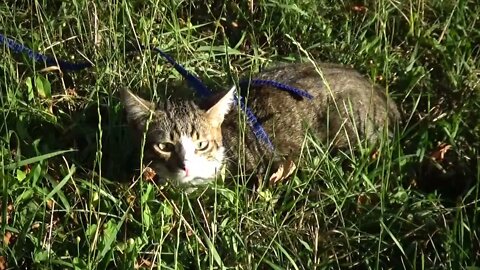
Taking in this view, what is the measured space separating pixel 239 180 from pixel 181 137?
308 millimetres

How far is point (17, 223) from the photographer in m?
3.53

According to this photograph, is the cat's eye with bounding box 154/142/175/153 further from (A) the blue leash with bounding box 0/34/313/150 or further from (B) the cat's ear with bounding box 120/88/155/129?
(A) the blue leash with bounding box 0/34/313/150

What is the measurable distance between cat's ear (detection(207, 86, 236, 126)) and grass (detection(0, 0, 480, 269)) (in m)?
0.28

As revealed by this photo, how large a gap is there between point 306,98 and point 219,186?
2.51ft

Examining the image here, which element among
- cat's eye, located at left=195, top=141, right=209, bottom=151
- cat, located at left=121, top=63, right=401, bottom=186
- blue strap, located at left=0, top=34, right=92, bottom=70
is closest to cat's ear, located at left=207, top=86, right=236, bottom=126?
cat, located at left=121, top=63, right=401, bottom=186

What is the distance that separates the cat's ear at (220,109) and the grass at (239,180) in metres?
0.28

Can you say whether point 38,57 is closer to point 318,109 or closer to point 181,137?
point 181,137

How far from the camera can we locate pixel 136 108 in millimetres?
3807

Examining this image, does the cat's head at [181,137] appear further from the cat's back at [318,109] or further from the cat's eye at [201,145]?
the cat's back at [318,109]

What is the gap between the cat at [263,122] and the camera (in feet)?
12.5

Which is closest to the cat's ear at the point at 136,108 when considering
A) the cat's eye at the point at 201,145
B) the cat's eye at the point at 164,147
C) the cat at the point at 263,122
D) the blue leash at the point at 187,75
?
the cat at the point at 263,122

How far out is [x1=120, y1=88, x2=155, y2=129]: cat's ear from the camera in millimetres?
3744

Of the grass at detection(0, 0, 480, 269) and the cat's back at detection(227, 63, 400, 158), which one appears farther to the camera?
the cat's back at detection(227, 63, 400, 158)

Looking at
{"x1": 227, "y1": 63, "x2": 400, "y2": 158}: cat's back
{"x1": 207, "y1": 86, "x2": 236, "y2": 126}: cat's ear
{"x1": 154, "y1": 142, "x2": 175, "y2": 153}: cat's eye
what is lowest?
{"x1": 227, "y1": 63, "x2": 400, "y2": 158}: cat's back
